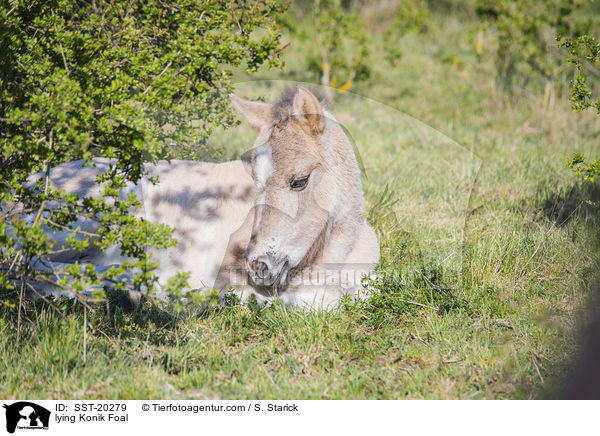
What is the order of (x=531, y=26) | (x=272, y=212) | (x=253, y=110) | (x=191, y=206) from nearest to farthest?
(x=272, y=212) → (x=253, y=110) → (x=191, y=206) → (x=531, y=26)

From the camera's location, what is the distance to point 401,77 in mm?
10383

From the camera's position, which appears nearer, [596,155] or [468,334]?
[468,334]

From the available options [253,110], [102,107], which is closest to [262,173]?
[253,110]

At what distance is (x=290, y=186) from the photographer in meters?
3.82

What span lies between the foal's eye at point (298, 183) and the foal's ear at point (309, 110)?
1.40 ft

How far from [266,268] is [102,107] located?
1.54 metres

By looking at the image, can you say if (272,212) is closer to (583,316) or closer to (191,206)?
(191,206)

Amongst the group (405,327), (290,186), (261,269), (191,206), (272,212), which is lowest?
(405,327)

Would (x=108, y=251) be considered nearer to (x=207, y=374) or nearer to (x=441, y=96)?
(x=207, y=374)

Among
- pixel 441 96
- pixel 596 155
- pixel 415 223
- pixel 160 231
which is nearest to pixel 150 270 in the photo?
pixel 160 231

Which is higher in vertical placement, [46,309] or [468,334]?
[468,334]

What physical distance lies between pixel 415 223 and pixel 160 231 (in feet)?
9.40
